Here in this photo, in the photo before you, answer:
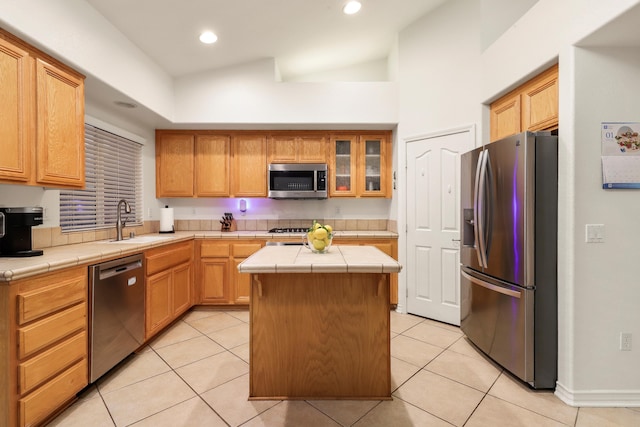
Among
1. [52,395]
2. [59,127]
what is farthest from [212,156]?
[52,395]

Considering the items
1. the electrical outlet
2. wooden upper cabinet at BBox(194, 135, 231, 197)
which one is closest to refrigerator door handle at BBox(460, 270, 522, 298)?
the electrical outlet

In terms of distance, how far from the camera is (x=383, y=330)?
6.27 ft

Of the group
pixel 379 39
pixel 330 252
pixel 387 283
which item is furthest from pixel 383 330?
pixel 379 39

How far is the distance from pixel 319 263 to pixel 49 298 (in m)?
1.56

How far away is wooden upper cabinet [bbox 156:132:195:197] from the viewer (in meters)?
3.98

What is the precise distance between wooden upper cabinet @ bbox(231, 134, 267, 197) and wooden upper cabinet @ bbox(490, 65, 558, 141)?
8.82ft

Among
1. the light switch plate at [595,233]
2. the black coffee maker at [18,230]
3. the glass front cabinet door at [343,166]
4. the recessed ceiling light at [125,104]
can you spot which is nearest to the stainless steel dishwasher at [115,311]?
the black coffee maker at [18,230]

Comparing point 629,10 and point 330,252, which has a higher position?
point 629,10

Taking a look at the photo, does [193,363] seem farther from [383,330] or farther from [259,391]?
[383,330]

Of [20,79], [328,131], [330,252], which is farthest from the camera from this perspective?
[328,131]

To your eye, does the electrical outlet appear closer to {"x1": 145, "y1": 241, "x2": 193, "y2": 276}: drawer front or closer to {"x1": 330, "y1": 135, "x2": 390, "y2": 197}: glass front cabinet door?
{"x1": 330, "y1": 135, "x2": 390, "y2": 197}: glass front cabinet door

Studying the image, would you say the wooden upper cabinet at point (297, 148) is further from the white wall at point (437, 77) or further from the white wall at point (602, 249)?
the white wall at point (602, 249)

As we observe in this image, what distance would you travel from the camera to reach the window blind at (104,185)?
277 cm

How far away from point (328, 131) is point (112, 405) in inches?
135
